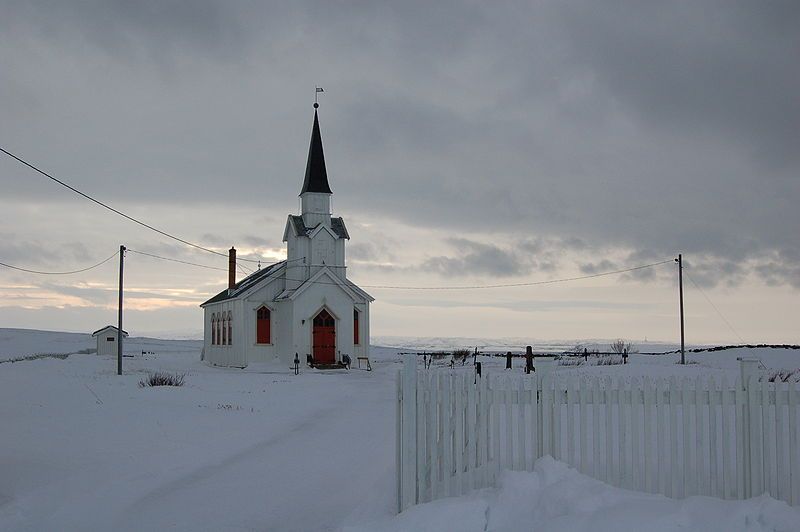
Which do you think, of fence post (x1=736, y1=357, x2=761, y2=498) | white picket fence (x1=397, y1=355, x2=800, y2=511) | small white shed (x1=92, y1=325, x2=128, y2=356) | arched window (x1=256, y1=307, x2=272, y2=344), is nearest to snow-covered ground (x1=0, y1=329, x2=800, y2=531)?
white picket fence (x1=397, y1=355, x2=800, y2=511)

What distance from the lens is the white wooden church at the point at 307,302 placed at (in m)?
43.4

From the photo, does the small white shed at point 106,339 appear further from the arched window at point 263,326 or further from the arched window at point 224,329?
the arched window at point 263,326

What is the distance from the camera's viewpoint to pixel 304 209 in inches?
1817

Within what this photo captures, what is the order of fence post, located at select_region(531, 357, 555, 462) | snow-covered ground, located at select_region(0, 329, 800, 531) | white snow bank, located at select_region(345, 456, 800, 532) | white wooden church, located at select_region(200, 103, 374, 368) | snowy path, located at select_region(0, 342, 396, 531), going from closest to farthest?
1. white snow bank, located at select_region(345, 456, 800, 532)
2. snow-covered ground, located at select_region(0, 329, 800, 531)
3. fence post, located at select_region(531, 357, 555, 462)
4. snowy path, located at select_region(0, 342, 396, 531)
5. white wooden church, located at select_region(200, 103, 374, 368)

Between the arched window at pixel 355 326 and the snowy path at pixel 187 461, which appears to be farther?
the arched window at pixel 355 326

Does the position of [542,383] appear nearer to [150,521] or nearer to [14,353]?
[150,521]

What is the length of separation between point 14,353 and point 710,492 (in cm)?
7081

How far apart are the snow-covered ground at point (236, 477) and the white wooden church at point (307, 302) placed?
22.3m

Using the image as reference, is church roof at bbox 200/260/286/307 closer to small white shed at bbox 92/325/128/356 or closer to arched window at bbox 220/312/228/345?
arched window at bbox 220/312/228/345

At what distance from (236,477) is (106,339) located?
47.1m

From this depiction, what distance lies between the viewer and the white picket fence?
8031 mm

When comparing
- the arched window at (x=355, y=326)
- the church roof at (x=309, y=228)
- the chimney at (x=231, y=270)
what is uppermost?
the church roof at (x=309, y=228)

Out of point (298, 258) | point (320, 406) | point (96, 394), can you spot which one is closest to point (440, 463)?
point (320, 406)

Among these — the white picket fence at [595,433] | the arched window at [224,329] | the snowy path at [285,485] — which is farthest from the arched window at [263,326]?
the white picket fence at [595,433]
